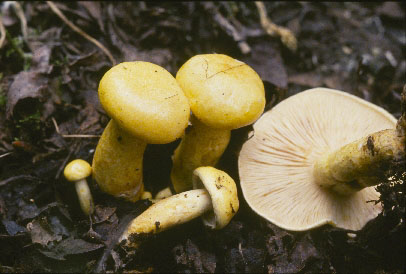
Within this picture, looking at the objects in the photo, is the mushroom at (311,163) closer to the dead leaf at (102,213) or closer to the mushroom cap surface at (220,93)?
the mushroom cap surface at (220,93)

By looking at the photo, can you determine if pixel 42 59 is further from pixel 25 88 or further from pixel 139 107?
pixel 139 107

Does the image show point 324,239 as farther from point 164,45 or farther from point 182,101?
point 164,45

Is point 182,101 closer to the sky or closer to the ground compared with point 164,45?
closer to the sky

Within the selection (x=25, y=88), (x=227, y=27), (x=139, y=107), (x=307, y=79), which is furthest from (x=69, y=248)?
(x=307, y=79)

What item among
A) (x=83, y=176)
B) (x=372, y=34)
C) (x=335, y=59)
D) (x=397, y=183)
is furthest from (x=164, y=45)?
(x=372, y=34)

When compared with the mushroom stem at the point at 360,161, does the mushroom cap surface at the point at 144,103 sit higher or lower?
higher

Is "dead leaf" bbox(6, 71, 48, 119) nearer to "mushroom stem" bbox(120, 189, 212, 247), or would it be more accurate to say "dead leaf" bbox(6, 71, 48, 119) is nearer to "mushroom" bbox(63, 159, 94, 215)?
"mushroom" bbox(63, 159, 94, 215)

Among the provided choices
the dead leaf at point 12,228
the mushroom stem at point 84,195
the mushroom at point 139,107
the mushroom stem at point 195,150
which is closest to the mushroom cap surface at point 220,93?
the mushroom at point 139,107

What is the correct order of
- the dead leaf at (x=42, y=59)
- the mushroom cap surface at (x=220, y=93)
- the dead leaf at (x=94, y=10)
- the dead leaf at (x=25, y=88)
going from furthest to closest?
the dead leaf at (x=94, y=10) → the dead leaf at (x=42, y=59) → the dead leaf at (x=25, y=88) → the mushroom cap surface at (x=220, y=93)
